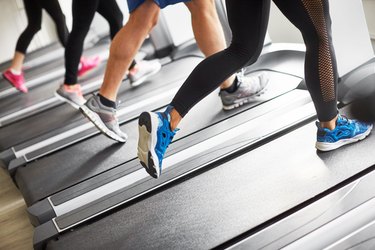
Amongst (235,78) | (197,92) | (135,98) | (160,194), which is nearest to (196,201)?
(160,194)

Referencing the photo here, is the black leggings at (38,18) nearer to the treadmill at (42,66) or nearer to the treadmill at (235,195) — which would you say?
the treadmill at (42,66)

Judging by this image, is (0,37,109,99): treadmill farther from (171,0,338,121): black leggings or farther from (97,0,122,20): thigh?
(171,0,338,121): black leggings

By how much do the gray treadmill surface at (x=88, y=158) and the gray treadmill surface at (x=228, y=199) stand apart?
0.46 metres

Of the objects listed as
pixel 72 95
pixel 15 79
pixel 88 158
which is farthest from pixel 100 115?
pixel 15 79

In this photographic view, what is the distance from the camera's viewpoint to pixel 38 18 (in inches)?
157

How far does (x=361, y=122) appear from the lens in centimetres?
187

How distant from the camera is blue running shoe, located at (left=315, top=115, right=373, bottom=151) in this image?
1.78 meters

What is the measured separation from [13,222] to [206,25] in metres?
1.23

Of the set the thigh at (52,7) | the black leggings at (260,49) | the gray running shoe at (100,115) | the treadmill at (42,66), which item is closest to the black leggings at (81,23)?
the gray running shoe at (100,115)

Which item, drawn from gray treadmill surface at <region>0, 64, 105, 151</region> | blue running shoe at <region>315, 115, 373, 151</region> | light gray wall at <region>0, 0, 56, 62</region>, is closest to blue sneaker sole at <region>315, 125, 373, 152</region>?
blue running shoe at <region>315, 115, 373, 151</region>

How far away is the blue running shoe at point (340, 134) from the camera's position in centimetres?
178

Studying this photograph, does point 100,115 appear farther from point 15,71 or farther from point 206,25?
point 15,71

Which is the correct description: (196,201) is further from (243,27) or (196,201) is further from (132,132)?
(132,132)

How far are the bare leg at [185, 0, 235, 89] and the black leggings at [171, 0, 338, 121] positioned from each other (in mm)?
567
